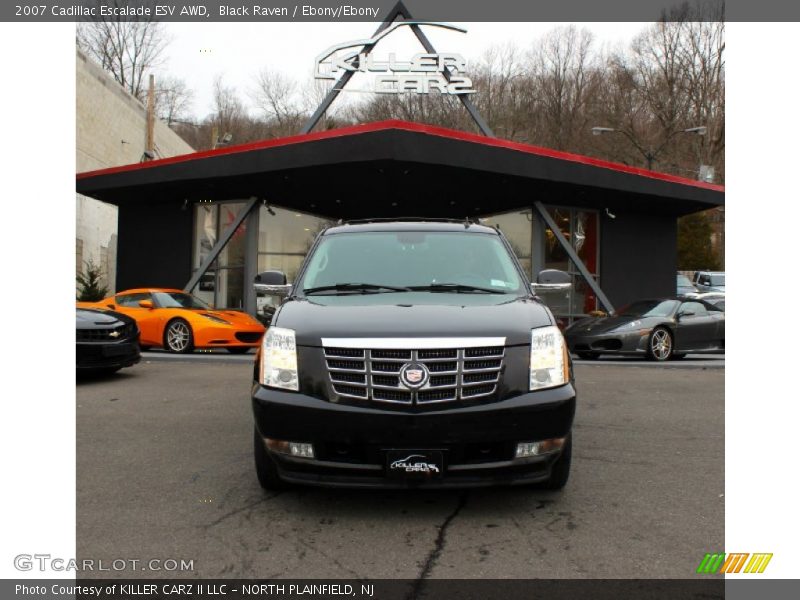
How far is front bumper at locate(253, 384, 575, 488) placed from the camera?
3.55 m

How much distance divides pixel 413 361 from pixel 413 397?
18cm

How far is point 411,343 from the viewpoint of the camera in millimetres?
3615

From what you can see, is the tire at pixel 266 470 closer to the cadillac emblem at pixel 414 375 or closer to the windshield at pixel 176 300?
the cadillac emblem at pixel 414 375

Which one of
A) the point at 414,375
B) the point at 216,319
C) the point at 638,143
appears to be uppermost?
the point at 638,143

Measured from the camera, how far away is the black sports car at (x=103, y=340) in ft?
29.0

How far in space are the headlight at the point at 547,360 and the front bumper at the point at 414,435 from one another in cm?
7

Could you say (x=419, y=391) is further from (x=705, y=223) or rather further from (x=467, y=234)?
(x=705, y=223)

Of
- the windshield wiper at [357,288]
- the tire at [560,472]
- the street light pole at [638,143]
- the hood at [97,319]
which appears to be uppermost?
the street light pole at [638,143]

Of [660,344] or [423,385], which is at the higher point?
[423,385]

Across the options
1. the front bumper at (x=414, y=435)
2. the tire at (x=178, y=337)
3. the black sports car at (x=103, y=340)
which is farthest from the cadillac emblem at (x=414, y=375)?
the tire at (x=178, y=337)

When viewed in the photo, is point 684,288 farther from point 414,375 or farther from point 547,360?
point 414,375

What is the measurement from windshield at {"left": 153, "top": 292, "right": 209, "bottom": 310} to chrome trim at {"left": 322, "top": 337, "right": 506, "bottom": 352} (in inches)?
425

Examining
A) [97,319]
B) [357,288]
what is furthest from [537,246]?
[357,288]

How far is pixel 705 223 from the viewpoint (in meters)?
45.0
